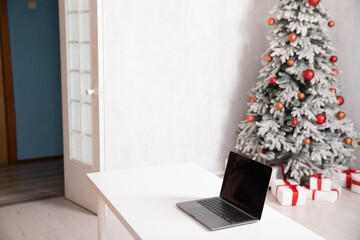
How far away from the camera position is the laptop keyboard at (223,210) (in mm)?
1450

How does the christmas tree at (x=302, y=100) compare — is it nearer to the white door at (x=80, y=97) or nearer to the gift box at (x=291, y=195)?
the gift box at (x=291, y=195)

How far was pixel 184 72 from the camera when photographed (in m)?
3.68

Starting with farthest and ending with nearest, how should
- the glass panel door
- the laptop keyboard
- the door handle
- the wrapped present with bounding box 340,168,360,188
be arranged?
1. the wrapped present with bounding box 340,168,360,188
2. the glass panel door
3. the door handle
4. the laptop keyboard

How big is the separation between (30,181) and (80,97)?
125cm

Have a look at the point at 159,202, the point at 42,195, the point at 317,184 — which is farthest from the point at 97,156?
the point at 317,184

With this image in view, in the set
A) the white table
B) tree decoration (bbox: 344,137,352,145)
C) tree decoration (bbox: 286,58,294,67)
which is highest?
tree decoration (bbox: 286,58,294,67)

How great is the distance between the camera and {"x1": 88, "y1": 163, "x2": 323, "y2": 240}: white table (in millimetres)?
1346

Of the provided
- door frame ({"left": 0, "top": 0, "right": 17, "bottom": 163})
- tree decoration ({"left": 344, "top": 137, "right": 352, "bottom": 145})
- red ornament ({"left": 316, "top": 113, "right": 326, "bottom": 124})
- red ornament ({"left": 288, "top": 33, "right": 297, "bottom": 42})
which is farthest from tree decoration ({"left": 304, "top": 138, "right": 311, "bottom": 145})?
door frame ({"left": 0, "top": 0, "right": 17, "bottom": 163})

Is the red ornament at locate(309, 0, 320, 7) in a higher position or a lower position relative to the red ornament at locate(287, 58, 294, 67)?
higher

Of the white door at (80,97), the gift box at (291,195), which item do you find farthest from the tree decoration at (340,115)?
the white door at (80,97)

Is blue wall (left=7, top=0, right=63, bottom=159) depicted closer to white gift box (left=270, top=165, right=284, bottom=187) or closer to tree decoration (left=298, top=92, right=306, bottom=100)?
white gift box (left=270, top=165, right=284, bottom=187)

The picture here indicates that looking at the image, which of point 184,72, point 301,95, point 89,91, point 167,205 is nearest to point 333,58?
point 301,95

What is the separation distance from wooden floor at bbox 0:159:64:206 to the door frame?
229 mm

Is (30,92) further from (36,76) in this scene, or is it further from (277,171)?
(277,171)
